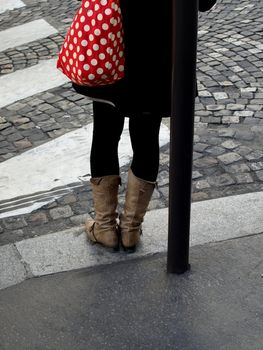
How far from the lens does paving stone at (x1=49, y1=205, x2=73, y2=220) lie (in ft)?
12.0

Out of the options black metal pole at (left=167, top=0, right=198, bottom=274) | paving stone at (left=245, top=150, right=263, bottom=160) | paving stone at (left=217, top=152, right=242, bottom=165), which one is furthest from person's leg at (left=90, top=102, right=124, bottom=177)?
paving stone at (left=245, top=150, right=263, bottom=160)

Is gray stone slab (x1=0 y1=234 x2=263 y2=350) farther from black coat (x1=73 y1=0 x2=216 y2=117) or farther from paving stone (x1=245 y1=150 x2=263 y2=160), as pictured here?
paving stone (x1=245 y1=150 x2=263 y2=160)

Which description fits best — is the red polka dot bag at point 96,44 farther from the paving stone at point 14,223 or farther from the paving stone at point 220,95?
the paving stone at point 220,95

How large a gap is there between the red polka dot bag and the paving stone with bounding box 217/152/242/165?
144cm

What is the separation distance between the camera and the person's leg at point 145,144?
9.96 ft

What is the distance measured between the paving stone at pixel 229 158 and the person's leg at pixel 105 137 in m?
1.05

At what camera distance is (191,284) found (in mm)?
3090

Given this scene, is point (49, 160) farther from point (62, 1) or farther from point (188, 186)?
point (62, 1)

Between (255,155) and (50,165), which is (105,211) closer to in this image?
(50,165)

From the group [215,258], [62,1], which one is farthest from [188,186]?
[62,1]

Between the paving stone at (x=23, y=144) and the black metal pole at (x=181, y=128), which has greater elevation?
the black metal pole at (x=181, y=128)

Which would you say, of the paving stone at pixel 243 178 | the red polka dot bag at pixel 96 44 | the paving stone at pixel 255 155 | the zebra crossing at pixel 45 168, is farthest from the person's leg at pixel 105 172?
the paving stone at pixel 255 155

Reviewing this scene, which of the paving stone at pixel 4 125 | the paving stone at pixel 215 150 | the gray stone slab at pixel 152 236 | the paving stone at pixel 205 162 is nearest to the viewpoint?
the gray stone slab at pixel 152 236

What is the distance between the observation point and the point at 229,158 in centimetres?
410
